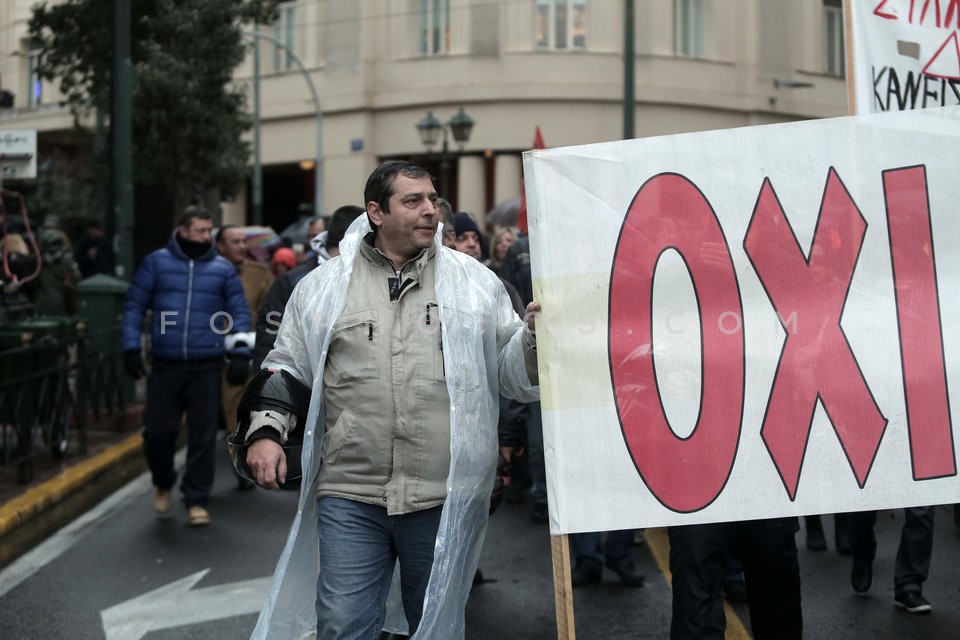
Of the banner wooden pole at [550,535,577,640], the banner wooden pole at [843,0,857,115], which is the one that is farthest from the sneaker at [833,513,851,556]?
the banner wooden pole at [550,535,577,640]

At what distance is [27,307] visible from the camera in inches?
423

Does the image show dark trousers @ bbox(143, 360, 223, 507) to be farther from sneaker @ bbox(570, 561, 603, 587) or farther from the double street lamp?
the double street lamp

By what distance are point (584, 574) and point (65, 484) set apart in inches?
138

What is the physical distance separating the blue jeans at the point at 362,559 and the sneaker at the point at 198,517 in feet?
13.2

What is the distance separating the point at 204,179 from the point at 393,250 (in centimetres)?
1449

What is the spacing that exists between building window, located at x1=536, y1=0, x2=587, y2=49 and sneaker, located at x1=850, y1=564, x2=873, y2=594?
22172 millimetres

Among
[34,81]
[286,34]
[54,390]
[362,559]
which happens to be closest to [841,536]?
[362,559]

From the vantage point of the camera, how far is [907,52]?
18.2 feet

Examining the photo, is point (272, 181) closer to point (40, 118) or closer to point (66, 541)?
point (40, 118)

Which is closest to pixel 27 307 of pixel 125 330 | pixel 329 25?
pixel 125 330

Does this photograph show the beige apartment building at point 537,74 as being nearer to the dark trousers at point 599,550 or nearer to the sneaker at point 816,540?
the sneaker at point 816,540

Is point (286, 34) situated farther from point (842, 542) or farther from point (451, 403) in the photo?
point (451, 403)

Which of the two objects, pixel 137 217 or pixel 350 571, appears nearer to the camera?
pixel 350 571

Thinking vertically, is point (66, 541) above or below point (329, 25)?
below
